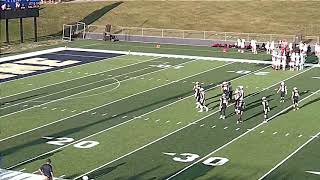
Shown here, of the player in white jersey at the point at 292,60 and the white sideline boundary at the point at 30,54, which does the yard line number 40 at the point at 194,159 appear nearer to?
the player in white jersey at the point at 292,60

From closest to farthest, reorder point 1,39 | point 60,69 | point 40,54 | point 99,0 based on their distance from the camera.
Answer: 1. point 60,69
2. point 40,54
3. point 1,39
4. point 99,0

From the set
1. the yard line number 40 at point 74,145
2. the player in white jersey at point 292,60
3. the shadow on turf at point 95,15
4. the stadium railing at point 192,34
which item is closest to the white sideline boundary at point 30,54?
the shadow on turf at point 95,15

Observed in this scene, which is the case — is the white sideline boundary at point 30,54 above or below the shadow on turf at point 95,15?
below

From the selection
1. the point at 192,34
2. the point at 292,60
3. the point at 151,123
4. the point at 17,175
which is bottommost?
the point at 17,175

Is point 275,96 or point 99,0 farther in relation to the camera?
point 99,0

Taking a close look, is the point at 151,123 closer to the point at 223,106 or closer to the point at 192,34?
the point at 223,106

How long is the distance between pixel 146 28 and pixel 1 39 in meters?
12.1

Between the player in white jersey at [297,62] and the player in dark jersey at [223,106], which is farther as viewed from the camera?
the player in white jersey at [297,62]

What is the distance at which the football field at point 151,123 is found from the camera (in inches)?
746

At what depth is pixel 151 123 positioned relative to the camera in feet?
78.7

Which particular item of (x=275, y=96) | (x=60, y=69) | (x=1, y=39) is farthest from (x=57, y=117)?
(x=1, y=39)

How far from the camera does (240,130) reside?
22.9 m

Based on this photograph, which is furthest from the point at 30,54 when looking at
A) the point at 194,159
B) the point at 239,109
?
the point at 194,159

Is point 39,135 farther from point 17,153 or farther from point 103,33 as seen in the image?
point 103,33
